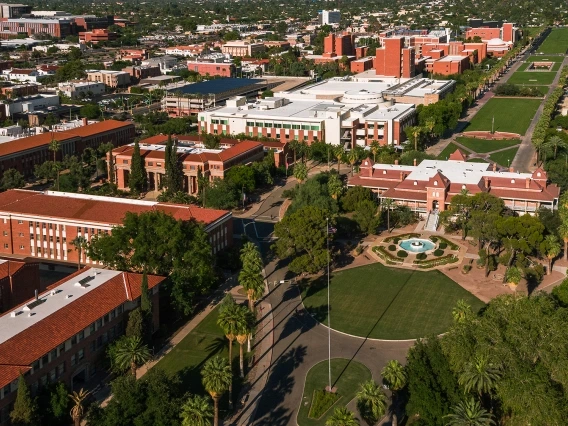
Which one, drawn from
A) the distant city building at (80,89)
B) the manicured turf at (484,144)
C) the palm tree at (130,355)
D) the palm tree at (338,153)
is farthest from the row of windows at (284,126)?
the palm tree at (130,355)

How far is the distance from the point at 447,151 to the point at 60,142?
5918 cm

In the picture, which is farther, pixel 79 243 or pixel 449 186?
pixel 449 186

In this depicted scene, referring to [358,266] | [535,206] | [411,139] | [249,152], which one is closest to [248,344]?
[358,266]

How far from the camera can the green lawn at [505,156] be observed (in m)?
111

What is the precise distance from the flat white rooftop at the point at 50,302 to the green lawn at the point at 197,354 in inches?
290

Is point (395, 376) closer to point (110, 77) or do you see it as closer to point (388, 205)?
point (388, 205)

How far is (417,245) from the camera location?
247 ft

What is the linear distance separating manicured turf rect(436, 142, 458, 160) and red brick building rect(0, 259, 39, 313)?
69.9m

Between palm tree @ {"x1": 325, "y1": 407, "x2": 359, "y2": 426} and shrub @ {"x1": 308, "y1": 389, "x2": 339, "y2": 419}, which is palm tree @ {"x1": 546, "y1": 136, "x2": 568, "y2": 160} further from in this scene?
palm tree @ {"x1": 325, "y1": 407, "x2": 359, "y2": 426}

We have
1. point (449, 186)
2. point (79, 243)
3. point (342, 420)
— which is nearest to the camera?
point (342, 420)

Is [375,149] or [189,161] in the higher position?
[189,161]

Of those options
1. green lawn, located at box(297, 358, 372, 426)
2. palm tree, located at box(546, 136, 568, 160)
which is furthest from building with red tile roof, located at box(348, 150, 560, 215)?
green lawn, located at box(297, 358, 372, 426)

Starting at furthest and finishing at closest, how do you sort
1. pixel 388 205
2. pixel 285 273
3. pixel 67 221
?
1. pixel 388 205
2. pixel 67 221
3. pixel 285 273

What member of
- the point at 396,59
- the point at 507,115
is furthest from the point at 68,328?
the point at 396,59
